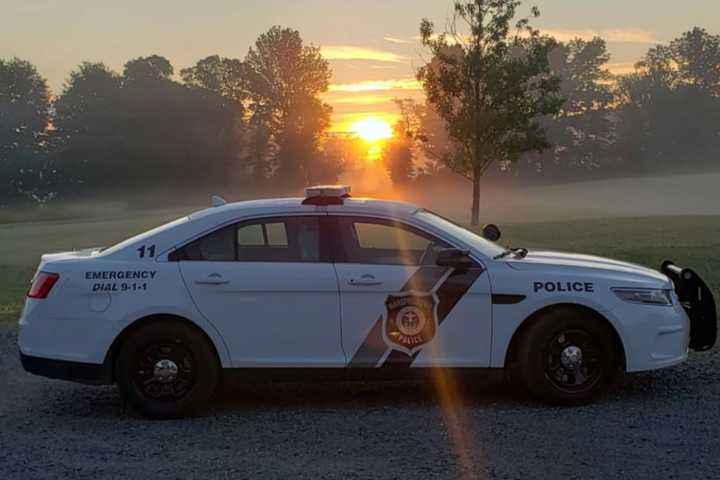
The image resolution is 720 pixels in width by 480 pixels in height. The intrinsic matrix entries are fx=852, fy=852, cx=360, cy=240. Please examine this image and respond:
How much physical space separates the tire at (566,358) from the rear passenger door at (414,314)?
0.31 metres

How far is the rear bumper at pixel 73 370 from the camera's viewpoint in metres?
6.03

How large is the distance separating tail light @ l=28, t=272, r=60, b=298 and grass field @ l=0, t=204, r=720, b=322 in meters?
5.03

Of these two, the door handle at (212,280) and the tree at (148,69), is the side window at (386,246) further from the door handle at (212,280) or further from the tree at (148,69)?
the tree at (148,69)

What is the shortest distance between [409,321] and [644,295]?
172cm

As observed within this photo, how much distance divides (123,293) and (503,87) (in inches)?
1089

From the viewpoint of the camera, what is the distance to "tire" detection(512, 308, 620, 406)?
19.7 ft

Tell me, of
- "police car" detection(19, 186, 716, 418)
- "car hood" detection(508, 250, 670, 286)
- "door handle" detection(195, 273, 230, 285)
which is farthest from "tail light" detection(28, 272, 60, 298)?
"car hood" detection(508, 250, 670, 286)

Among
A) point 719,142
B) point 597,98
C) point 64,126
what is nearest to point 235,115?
point 64,126

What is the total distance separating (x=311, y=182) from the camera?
74.3 metres

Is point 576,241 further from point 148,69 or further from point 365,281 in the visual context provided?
point 148,69

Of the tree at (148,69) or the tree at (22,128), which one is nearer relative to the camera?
the tree at (22,128)

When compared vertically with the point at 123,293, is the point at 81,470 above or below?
below

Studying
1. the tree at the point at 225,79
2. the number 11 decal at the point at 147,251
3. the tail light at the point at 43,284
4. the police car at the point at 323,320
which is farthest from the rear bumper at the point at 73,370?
the tree at the point at 225,79

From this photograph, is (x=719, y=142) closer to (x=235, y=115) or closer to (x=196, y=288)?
(x=235, y=115)
